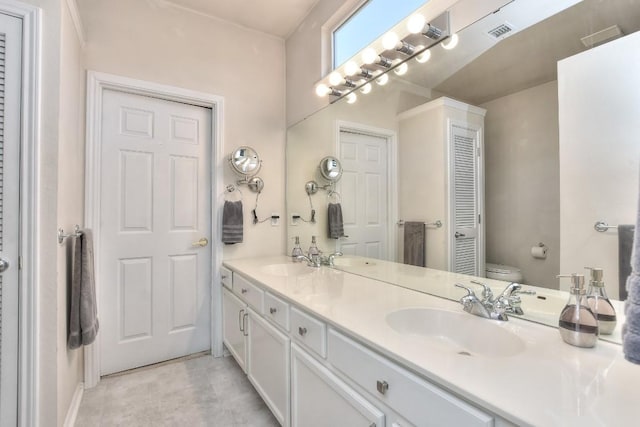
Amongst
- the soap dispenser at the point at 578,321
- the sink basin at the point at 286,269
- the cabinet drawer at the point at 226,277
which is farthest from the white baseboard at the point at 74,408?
the soap dispenser at the point at 578,321

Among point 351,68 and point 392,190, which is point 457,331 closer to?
point 392,190

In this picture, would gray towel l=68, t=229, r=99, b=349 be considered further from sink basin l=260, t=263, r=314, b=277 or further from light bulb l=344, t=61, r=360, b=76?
light bulb l=344, t=61, r=360, b=76

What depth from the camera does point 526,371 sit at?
73 centimetres

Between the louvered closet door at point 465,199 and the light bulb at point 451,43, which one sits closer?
the louvered closet door at point 465,199

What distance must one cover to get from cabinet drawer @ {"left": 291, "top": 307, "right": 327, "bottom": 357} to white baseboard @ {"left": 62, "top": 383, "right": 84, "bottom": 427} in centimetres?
131

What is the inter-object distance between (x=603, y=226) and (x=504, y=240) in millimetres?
300

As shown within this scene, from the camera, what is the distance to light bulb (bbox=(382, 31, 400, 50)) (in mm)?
1653

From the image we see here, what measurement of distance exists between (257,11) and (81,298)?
2.25 meters

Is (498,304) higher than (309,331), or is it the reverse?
(498,304)

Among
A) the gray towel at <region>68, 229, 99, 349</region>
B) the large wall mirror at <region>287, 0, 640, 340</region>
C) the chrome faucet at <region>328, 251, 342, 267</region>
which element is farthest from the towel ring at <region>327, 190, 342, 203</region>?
the gray towel at <region>68, 229, 99, 349</region>

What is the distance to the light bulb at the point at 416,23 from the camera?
1496 millimetres

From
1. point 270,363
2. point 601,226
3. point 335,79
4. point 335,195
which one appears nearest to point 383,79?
point 335,79

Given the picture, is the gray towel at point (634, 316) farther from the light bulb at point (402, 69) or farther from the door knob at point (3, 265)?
the door knob at point (3, 265)

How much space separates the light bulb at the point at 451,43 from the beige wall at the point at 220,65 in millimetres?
1553
